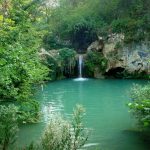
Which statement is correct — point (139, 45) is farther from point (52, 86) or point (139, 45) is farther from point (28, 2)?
point (28, 2)

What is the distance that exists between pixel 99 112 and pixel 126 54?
54.2ft

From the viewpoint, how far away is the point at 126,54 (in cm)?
3222

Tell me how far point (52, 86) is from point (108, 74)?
7.53m

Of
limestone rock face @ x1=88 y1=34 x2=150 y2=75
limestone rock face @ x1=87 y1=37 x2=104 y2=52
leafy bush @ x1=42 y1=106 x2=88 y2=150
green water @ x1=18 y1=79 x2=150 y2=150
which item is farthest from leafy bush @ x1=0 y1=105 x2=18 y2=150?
limestone rock face @ x1=87 y1=37 x2=104 y2=52

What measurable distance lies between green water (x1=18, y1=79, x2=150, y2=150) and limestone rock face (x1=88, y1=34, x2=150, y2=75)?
5205mm

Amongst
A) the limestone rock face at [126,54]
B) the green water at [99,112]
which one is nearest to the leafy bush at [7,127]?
the green water at [99,112]

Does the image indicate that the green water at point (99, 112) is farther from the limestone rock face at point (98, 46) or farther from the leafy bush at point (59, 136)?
the limestone rock face at point (98, 46)

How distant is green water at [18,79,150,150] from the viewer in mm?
11080

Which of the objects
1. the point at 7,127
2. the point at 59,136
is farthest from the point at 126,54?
the point at 59,136

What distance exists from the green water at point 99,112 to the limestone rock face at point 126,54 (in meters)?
5.20

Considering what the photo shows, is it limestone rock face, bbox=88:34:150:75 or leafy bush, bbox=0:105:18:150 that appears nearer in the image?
leafy bush, bbox=0:105:18:150

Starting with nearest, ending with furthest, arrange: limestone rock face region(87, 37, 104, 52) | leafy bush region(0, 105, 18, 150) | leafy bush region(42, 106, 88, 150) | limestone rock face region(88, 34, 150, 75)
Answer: leafy bush region(42, 106, 88, 150)
leafy bush region(0, 105, 18, 150)
limestone rock face region(88, 34, 150, 75)
limestone rock face region(87, 37, 104, 52)

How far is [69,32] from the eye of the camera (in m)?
37.6

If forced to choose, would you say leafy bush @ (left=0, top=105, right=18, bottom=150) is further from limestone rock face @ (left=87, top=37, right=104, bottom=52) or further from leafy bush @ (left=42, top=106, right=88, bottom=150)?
limestone rock face @ (left=87, top=37, right=104, bottom=52)
